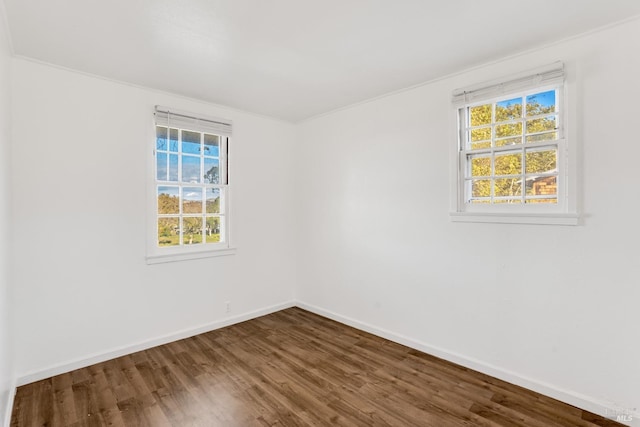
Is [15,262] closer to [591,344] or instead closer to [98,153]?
[98,153]

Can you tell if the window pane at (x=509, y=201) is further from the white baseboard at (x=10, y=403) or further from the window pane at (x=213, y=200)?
the white baseboard at (x=10, y=403)

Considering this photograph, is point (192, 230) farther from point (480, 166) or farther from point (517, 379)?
point (517, 379)

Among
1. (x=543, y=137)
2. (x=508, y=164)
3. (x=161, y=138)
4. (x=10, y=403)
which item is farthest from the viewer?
(x=161, y=138)

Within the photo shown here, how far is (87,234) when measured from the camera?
2842 millimetres

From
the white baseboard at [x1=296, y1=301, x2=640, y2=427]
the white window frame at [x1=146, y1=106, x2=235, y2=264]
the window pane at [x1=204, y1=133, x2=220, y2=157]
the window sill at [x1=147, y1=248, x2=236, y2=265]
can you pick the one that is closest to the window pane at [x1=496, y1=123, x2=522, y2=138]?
the white baseboard at [x1=296, y1=301, x2=640, y2=427]

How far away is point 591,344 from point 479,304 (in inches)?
29.5

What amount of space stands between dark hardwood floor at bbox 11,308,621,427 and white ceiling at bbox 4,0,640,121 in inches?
103

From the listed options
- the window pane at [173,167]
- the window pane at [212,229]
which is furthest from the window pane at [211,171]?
the window pane at [212,229]

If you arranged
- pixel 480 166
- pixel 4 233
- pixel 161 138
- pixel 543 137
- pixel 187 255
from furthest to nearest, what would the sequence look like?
1. pixel 187 255
2. pixel 161 138
3. pixel 480 166
4. pixel 543 137
5. pixel 4 233

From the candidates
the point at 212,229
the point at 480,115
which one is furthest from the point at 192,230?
the point at 480,115

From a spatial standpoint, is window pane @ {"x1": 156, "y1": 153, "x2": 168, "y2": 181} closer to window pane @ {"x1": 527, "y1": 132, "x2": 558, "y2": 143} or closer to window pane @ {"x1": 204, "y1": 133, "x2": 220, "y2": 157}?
window pane @ {"x1": 204, "y1": 133, "x2": 220, "y2": 157}

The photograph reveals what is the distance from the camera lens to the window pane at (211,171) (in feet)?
12.1

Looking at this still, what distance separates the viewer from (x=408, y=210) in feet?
10.6

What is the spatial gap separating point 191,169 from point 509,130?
3.18 meters
